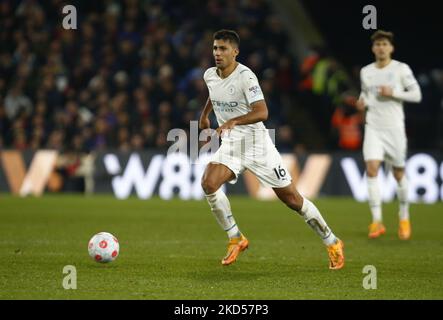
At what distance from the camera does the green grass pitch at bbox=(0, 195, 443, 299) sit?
724 centimetres

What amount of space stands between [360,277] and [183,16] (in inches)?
645

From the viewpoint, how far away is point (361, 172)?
1914 cm

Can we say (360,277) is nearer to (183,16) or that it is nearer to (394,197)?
(394,197)

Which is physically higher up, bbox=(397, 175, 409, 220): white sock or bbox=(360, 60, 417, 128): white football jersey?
bbox=(360, 60, 417, 128): white football jersey

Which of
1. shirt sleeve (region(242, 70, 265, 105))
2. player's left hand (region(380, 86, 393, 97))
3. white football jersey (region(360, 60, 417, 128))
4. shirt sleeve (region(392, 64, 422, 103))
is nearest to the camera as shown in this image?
shirt sleeve (region(242, 70, 265, 105))

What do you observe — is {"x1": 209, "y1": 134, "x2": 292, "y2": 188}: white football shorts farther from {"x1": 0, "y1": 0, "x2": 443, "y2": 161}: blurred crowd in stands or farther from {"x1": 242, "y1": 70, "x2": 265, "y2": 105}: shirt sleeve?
{"x1": 0, "y1": 0, "x2": 443, "y2": 161}: blurred crowd in stands

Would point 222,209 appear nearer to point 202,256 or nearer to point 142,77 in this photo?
point 202,256

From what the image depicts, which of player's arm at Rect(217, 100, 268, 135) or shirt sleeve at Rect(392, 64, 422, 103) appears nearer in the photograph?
player's arm at Rect(217, 100, 268, 135)

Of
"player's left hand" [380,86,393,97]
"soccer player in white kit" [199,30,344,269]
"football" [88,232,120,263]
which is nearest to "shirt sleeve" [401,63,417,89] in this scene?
"player's left hand" [380,86,393,97]

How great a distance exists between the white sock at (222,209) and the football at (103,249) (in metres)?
0.97

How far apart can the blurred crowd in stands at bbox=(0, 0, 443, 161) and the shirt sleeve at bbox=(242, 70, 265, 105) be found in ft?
37.1

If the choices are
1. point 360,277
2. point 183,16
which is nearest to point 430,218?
point 360,277

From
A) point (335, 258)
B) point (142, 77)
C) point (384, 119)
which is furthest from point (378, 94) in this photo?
point (142, 77)

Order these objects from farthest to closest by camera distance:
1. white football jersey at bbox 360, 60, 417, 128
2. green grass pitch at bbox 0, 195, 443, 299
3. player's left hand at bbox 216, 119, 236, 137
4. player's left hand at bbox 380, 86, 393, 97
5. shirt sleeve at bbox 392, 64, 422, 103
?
white football jersey at bbox 360, 60, 417, 128
shirt sleeve at bbox 392, 64, 422, 103
player's left hand at bbox 380, 86, 393, 97
player's left hand at bbox 216, 119, 236, 137
green grass pitch at bbox 0, 195, 443, 299
